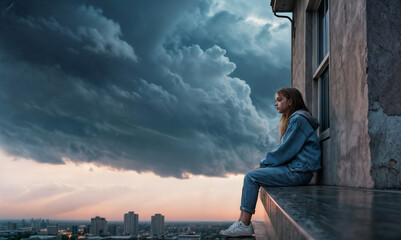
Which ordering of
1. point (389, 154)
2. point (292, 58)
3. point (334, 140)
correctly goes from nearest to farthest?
1. point (389, 154)
2. point (334, 140)
3. point (292, 58)

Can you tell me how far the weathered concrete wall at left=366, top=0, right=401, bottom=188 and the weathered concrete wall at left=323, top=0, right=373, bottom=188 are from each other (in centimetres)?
4

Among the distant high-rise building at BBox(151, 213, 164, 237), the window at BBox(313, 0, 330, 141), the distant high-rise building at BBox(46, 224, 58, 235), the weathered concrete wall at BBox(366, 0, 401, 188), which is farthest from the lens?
the distant high-rise building at BBox(46, 224, 58, 235)

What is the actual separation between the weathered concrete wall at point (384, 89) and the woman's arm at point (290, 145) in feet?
2.70

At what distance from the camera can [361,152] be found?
2.33 metres

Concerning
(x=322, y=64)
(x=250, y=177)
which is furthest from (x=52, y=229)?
(x=250, y=177)

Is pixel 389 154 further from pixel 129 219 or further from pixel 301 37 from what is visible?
pixel 129 219

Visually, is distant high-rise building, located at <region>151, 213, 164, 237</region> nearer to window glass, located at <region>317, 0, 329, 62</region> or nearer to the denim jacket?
window glass, located at <region>317, 0, 329, 62</region>

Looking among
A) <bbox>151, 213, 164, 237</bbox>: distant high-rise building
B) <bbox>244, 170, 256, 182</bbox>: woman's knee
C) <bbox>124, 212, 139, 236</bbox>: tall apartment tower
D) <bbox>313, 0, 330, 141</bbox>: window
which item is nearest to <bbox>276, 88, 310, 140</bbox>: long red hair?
<bbox>313, 0, 330, 141</bbox>: window

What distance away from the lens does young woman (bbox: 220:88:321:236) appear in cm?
274

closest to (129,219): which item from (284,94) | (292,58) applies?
(292,58)

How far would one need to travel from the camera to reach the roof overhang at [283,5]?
6.00 m

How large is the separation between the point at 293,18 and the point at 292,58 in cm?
68

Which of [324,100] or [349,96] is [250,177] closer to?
[349,96]

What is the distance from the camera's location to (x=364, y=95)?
2277 millimetres
